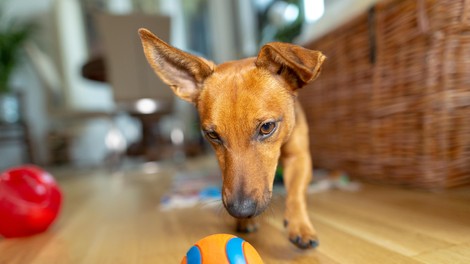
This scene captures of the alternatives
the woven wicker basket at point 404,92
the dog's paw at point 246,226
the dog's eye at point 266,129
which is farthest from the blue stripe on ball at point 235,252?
the woven wicker basket at point 404,92

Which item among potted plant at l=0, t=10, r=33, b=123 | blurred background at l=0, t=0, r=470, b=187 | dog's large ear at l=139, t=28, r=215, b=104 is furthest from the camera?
potted plant at l=0, t=10, r=33, b=123

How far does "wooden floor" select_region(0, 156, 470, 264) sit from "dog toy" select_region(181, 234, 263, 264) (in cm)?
28

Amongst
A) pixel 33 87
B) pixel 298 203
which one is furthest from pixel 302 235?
pixel 33 87

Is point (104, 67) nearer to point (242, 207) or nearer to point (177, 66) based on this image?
point (177, 66)

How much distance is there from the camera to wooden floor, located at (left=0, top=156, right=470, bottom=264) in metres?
1.18

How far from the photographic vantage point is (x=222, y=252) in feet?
2.99

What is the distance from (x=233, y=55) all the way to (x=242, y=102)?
643 centimetres

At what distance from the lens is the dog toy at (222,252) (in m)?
0.90

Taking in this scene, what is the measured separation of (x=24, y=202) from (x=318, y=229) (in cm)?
138

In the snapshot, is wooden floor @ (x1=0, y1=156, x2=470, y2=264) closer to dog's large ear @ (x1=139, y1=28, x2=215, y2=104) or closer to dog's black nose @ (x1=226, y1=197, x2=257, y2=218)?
dog's black nose @ (x1=226, y1=197, x2=257, y2=218)

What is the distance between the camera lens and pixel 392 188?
6.89 feet

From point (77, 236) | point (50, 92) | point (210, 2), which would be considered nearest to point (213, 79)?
point (77, 236)

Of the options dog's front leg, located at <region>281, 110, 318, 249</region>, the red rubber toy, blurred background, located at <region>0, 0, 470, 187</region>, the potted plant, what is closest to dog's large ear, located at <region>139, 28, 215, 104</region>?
dog's front leg, located at <region>281, 110, 318, 249</region>

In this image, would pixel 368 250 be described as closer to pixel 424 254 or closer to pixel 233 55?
pixel 424 254
